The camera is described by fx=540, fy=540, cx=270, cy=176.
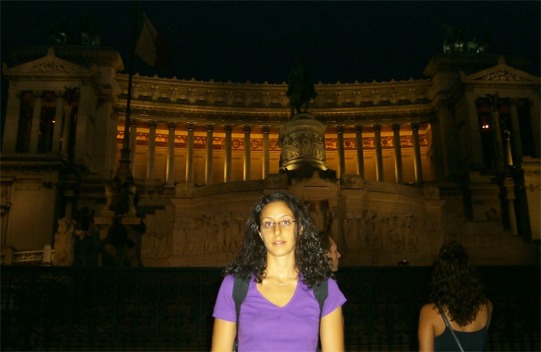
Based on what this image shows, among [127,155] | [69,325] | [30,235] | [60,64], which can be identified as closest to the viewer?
[69,325]

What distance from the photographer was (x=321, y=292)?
166 inches

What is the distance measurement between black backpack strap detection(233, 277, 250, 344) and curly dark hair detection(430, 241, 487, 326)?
2461mm

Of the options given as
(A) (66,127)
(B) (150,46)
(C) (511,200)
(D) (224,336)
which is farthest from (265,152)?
(D) (224,336)

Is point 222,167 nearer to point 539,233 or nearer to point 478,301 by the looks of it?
point 539,233

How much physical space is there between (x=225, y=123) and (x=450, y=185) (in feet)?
101

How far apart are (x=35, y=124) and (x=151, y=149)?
13769 millimetres

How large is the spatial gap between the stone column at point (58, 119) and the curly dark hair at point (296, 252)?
51.6 meters

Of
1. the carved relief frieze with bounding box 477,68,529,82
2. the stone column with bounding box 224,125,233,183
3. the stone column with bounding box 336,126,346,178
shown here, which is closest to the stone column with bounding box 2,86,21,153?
the stone column with bounding box 224,125,233,183

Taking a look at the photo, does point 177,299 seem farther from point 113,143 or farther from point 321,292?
point 113,143

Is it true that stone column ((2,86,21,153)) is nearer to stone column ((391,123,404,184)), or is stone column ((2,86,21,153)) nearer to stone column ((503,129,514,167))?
stone column ((391,123,404,184))

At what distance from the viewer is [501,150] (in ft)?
184

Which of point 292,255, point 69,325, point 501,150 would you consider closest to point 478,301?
point 292,255

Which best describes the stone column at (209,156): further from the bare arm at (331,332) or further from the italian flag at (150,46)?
the bare arm at (331,332)

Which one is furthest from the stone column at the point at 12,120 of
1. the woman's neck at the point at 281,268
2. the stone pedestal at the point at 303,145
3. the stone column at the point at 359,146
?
the woman's neck at the point at 281,268
